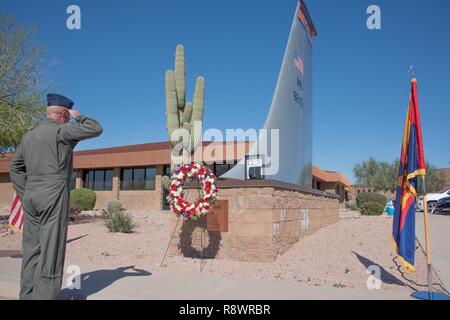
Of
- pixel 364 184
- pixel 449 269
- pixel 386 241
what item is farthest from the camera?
pixel 364 184

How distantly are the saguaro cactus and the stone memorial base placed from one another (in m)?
7.85

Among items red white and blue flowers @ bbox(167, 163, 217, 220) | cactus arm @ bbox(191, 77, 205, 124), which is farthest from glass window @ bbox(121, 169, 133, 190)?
red white and blue flowers @ bbox(167, 163, 217, 220)

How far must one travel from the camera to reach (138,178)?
28500 mm

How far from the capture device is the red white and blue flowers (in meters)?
7.71

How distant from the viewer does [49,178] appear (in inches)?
172

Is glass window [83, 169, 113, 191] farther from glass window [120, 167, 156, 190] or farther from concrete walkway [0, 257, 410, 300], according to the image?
concrete walkway [0, 257, 410, 300]

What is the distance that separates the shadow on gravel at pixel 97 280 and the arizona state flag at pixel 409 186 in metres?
4.06

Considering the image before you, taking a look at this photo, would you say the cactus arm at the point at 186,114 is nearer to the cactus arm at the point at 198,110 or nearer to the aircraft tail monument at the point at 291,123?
the cactus arm at the point at 198,110

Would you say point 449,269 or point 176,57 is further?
point 176,57

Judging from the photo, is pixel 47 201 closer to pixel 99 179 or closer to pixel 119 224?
pixel 119 224

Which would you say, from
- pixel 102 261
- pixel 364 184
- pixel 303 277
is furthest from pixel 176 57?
pixel 364 184

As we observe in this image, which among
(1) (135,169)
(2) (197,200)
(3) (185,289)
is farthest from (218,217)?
(1) (135,169)
